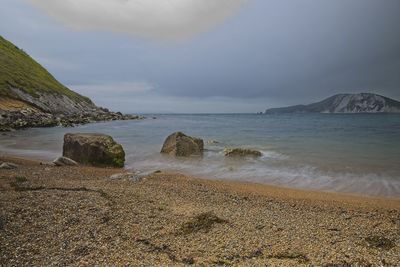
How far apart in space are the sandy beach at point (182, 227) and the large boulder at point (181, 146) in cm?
1008

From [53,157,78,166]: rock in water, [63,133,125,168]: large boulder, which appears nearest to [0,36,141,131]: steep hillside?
[63,133,125,168]: large boulder

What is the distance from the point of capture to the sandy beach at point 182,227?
5.48 metres

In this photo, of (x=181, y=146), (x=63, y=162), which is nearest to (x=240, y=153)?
(x=181, y=146)

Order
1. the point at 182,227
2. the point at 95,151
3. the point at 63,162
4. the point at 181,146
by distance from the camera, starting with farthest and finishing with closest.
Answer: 1. the point at 181,146
2. the point at 95,151
3. the point at 63,162
4. the point at 182,227

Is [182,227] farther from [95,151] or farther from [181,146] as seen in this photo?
[181,146]

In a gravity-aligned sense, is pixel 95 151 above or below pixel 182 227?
above

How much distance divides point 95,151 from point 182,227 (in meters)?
10.7

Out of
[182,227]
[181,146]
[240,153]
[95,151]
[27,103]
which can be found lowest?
[240,153]

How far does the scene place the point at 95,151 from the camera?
16.2 meters

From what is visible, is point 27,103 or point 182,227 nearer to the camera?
point 182,227

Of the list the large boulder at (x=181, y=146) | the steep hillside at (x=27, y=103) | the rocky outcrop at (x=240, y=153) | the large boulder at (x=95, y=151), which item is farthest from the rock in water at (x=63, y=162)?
the steep hillside at (x=27, y=103)

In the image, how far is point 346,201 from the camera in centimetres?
1033

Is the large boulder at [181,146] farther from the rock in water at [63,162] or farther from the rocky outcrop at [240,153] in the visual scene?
the rock in water at [63,162]

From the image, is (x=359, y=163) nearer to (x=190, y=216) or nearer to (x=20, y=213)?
(x=190, y=216)
